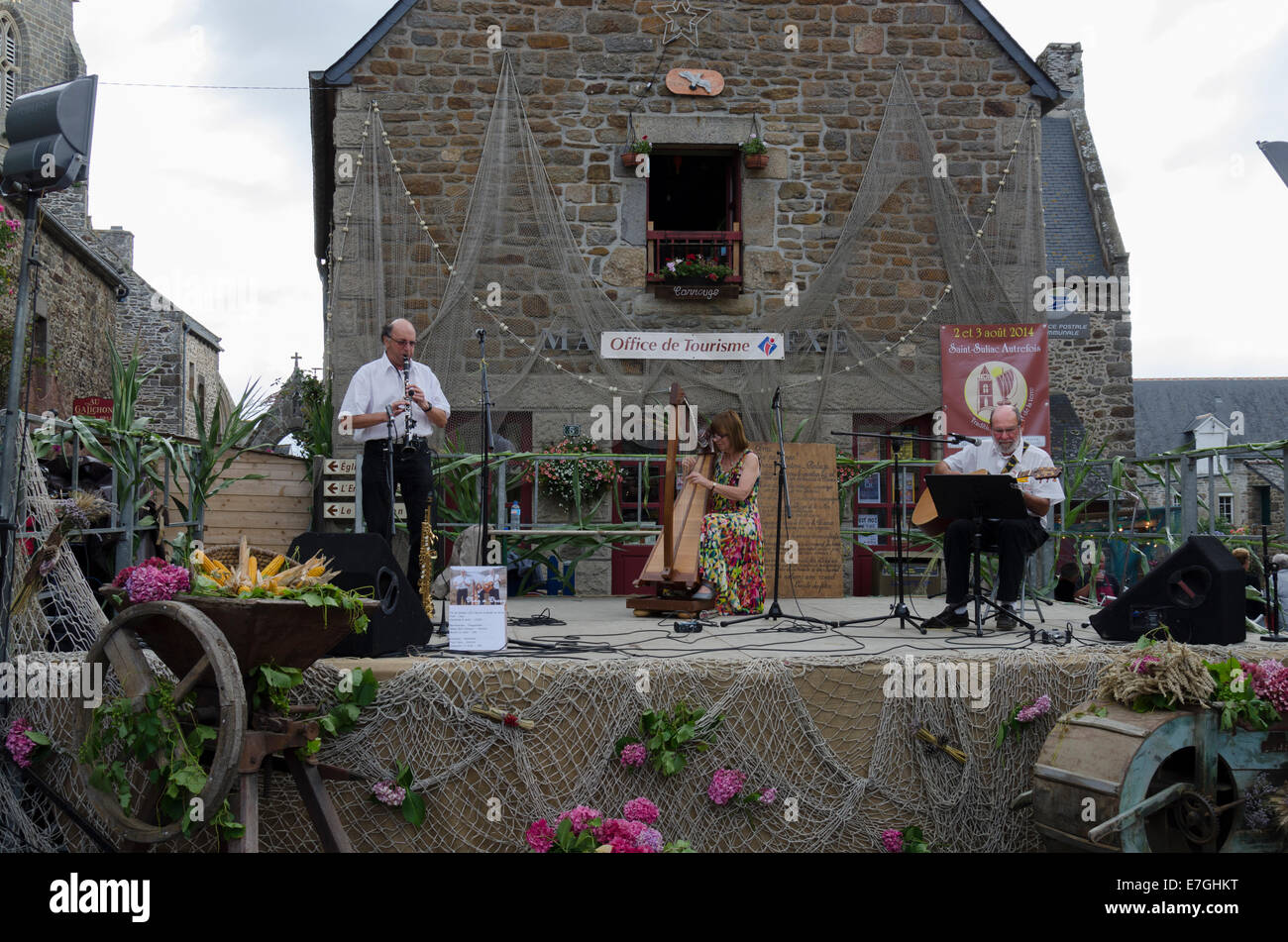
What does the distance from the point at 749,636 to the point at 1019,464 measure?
6.21 ft

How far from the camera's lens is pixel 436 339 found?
873cm

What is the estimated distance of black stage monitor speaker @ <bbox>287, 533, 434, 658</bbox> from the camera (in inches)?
152

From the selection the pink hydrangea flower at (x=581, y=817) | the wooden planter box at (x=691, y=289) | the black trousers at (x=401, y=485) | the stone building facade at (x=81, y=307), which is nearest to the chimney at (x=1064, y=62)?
the wooden planter box at (x=691, y=289)

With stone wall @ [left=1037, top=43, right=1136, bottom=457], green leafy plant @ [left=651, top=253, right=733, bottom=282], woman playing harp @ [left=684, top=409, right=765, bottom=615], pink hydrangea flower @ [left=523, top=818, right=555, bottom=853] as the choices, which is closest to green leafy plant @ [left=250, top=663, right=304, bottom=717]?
pink hydrangea flower @ [left=523, top=818, right=555, bottom=853]

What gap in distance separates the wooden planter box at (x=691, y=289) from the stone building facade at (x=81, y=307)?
8.61 m

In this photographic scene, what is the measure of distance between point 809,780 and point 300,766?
1.80 metres

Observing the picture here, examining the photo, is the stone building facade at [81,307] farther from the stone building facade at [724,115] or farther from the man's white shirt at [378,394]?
the man's white shirt at [378,394]

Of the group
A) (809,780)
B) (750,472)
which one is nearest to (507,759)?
(809,780)

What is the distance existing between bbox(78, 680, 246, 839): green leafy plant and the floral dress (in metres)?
3.31

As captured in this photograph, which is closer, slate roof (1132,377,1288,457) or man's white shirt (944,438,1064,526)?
man's white shirt (944,438,1064,526)

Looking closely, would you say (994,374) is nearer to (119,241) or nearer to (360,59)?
(360,59)

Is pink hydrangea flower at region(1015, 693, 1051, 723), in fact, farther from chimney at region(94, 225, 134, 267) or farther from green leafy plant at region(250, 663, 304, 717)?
chimney at region(94, 225, 134, 267)
